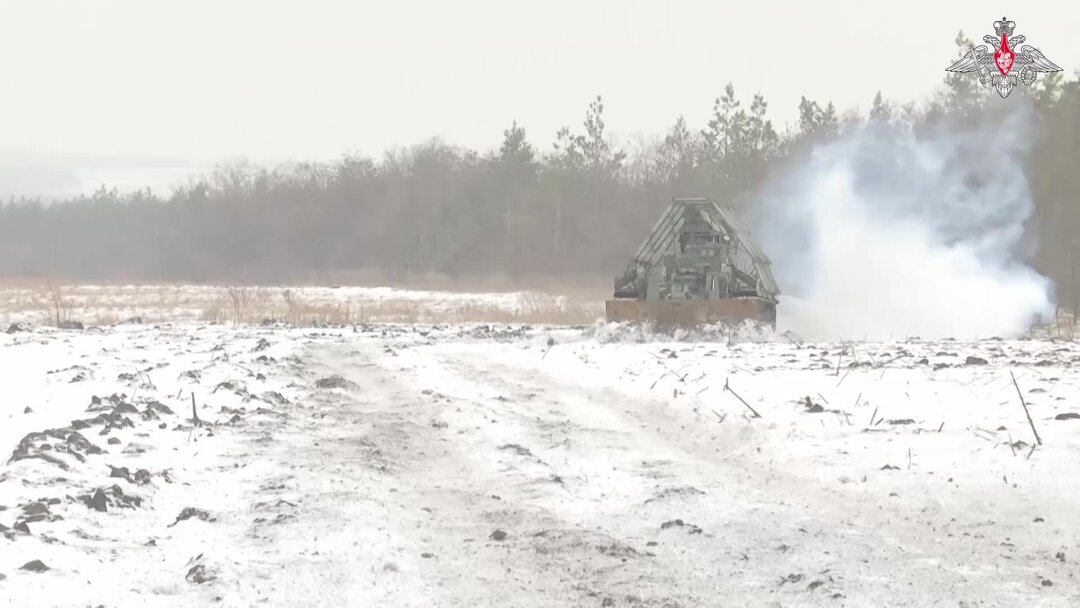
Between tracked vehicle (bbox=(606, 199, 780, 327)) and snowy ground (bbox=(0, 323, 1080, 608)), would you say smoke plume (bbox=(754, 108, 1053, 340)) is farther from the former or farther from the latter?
snowy ground (bbox=(0, 323, 1080, 608))

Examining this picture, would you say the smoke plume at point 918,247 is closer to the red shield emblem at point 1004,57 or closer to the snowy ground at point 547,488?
the red shield emblem at point 1004,57

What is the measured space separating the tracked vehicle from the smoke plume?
2907mm

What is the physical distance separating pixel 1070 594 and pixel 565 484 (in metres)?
3.52

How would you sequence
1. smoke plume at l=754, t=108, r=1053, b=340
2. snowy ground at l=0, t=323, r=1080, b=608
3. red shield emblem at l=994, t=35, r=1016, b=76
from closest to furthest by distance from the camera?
1. snowy ground at l=0, t=323, r=1080, b=608
2. smoke plume at l=754, t=108, r=1053, b=340
3. red shield emblem at l=994, t=35, r=1016, b=76

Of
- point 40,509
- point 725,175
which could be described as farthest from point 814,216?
point 725,175

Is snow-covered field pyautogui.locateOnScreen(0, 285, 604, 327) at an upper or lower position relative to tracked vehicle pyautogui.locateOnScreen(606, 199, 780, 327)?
lower

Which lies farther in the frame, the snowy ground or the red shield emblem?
the red shield emblem

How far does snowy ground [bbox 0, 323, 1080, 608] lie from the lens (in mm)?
5219

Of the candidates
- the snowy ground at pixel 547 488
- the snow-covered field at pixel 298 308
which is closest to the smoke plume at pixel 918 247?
the snow-covered field at pixel 298 308

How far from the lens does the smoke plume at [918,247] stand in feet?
86.9

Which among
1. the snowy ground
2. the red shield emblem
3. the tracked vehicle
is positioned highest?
the red shield emblem

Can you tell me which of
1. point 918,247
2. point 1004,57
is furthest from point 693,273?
point 1004,57

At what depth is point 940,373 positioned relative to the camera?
12828 millimetres

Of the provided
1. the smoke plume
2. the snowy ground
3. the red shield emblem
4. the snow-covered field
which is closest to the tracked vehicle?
the smoke plume
